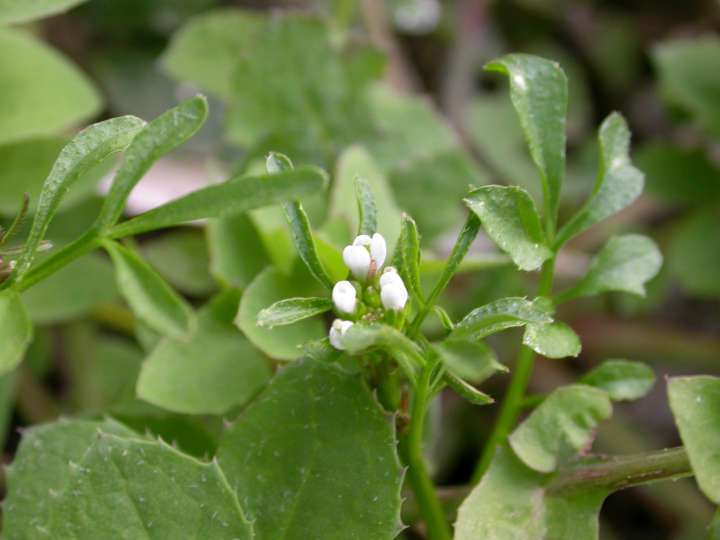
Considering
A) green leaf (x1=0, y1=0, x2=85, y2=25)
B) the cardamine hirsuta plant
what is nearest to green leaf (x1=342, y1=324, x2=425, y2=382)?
the cardamine hirsuta plant

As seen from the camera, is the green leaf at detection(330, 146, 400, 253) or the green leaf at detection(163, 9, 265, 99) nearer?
the green leaf at detection(330, 146, 400, 253)

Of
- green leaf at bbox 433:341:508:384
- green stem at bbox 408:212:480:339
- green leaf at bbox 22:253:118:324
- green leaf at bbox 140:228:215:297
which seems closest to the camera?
green leaf at bbox 433:341:508:384

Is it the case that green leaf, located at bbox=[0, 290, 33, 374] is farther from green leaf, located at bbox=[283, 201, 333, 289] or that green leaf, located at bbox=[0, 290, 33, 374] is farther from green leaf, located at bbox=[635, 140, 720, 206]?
green leaf, located at bbox=[635, 140, 720, 206]

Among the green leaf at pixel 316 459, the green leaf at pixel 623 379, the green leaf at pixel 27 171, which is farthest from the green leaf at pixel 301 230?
the green leaf at pixel 27 171

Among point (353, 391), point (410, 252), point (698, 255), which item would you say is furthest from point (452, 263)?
point (698, 255)

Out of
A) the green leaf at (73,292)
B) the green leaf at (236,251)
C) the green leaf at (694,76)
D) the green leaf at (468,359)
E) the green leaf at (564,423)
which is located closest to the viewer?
the green leaf at (468,359)

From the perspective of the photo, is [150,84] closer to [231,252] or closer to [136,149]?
[231,252]

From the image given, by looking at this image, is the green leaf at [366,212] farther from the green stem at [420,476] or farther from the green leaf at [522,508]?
the green leaf at [522,508]
